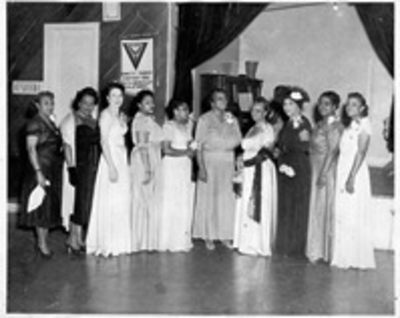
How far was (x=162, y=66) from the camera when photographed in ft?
16.8

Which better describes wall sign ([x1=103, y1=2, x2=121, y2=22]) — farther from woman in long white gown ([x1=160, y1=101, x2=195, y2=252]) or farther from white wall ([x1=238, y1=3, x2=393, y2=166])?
white wall ([x1=238, y1=3, x2=393, y2=166])

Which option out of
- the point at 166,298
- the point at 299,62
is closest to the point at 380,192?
the point at 299,62

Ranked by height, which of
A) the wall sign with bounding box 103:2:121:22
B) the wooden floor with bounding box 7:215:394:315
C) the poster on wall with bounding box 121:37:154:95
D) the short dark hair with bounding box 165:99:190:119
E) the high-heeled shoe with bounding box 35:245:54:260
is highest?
the wall sign with bounding box 103:2:121:22

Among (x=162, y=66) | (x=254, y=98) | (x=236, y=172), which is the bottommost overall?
(x=236, y=172)

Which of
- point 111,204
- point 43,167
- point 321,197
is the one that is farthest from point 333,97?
point 43,167

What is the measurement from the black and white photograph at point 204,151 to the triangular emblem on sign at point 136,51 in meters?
0.01

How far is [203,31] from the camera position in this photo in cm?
487

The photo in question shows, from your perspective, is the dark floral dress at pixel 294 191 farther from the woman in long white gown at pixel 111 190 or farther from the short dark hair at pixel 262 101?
the woman in long white gown at pixel 111 190

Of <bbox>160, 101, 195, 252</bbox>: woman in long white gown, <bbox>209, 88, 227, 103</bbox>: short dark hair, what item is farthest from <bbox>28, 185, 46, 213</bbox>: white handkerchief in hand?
<bbox>209, 88, 227, 103</bbox>: short dark hair

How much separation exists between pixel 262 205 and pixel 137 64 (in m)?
1.77

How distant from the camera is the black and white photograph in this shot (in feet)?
13.5
